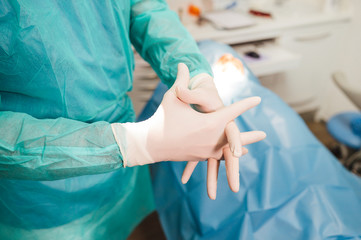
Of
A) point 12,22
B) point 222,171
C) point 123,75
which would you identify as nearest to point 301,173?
point 222,171

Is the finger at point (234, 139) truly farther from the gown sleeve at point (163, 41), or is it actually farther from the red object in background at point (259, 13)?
the red object in background at point (259, 13)

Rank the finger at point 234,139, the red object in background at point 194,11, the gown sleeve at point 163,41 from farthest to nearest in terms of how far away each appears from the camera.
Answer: the red object in background at point 194,11
the gown sleeve at point 163,41
the finger at point 234,139

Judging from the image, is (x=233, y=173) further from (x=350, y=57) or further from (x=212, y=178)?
(x=350, y=57)

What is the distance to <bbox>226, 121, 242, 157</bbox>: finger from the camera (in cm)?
55

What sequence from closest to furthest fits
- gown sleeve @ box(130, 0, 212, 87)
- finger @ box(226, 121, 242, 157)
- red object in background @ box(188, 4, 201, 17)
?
1. finger @ box(226, 121, 242, 157)
2. gown sleeve @ box(130, 0, 212, 87)
3. red object in background @ box(188, 4, 201, 17)

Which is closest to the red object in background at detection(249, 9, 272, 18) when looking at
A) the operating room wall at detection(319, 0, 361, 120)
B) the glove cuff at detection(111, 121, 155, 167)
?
the operating room wall at detection(319, 0, 361, 120)

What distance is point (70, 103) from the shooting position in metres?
0.71

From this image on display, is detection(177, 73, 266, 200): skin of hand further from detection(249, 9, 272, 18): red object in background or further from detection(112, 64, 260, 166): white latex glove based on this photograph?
detection(249, 9, 272, 18): red object in background

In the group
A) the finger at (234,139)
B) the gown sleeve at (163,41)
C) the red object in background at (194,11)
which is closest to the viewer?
the finger at (234,139)

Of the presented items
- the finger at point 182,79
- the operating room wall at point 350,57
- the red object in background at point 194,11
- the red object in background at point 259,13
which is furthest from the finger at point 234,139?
the operating room wall at point 350,57

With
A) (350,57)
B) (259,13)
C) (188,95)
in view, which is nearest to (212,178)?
(188,95)

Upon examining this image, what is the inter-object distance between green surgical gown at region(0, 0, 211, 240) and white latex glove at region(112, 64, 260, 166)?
35 millimetres

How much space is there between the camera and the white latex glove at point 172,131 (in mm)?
605

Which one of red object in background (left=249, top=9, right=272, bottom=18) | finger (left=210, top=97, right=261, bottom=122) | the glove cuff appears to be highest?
finger (left=210, top=97, right=261, bottom=122)
